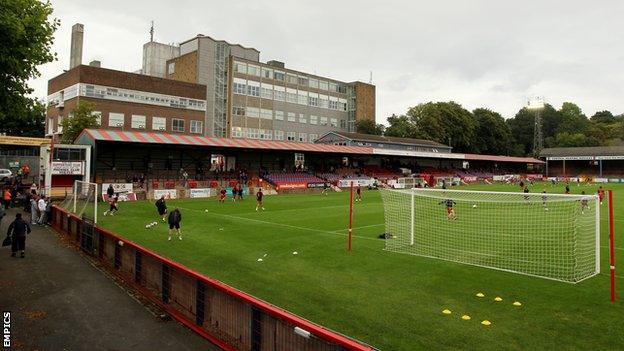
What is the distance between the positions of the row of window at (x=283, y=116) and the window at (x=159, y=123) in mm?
14656

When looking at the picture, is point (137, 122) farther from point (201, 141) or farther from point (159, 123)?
point (201, 141)

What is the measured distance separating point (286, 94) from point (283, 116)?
14.3 ft

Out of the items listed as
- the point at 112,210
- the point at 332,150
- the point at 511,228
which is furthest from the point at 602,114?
the point at 112,210

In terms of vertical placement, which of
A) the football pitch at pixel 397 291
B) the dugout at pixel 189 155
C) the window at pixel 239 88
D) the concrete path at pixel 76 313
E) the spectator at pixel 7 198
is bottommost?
the concrete path at pixel 76 313

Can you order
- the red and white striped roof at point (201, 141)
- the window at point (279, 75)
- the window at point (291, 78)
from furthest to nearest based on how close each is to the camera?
1. the window at point (291, 78)
2. the window at point (279, 75)
3. the red and white striped roof at point (201, 141)

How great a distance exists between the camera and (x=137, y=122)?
193 ft

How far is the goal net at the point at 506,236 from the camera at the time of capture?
13672 mm

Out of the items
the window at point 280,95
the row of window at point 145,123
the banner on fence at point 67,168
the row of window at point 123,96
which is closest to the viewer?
the banner on fence at point 67,168

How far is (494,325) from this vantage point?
8656mm

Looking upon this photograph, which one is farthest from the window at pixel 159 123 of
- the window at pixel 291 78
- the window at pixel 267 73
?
the window at pixel 291 78

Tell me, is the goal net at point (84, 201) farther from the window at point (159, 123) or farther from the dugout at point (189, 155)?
the window at point (159, 123)

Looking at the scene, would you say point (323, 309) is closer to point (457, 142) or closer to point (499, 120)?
point (457, 142)

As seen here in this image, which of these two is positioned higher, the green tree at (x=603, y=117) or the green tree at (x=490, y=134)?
the green tree at (x=603, y=117)

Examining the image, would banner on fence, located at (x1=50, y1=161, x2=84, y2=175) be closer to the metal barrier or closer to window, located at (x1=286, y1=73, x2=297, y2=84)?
the metal barrier
